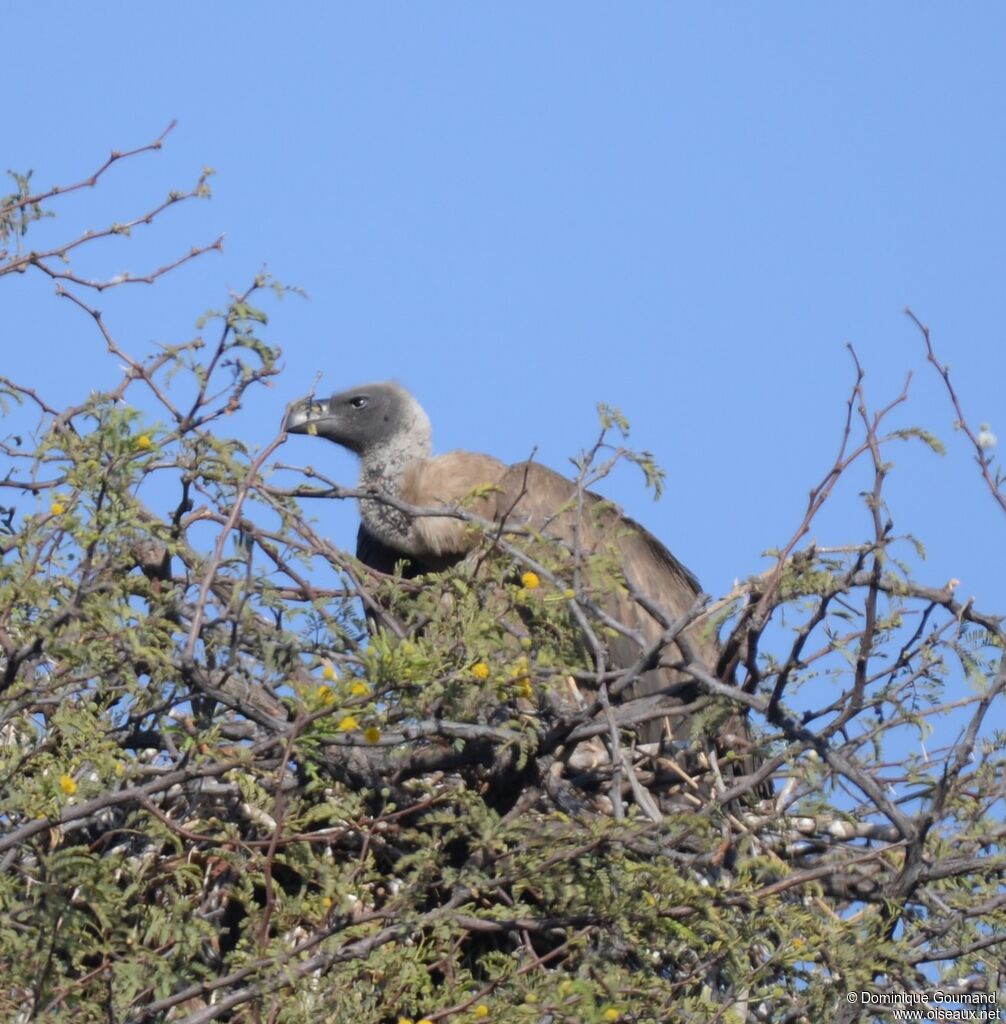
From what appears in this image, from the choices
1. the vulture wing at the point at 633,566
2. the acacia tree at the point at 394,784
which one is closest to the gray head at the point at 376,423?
the vulture wing at the point at 633,566

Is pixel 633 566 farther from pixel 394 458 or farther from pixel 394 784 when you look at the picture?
pixel 394 784

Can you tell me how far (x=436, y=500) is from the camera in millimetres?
6461

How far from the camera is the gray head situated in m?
7.64

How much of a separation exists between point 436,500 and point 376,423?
1308 millimetres

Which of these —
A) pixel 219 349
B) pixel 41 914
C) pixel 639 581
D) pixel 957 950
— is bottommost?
pixel 957 950

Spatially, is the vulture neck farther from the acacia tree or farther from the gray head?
the acacia tree

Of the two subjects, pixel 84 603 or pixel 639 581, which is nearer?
pixel 84 603

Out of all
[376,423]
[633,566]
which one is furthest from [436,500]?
[376,423]

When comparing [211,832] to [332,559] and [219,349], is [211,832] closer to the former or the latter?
[332,559]

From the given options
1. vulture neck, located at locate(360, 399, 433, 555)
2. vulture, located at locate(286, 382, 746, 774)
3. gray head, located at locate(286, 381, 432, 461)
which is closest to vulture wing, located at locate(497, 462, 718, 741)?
vulture, located at locate(286, 382, 746, 774)

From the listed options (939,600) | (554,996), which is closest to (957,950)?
(939,600)

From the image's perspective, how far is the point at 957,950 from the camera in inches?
154

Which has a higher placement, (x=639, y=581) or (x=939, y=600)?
(x=639, y=581)

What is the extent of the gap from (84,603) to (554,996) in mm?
1211
